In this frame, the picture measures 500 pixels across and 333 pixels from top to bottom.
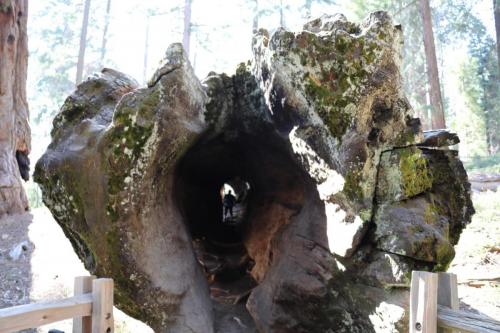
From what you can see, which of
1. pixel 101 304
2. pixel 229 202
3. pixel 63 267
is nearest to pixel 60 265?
pixel 63 267

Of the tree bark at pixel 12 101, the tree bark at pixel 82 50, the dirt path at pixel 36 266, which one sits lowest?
the dirt path at pixel 36 266

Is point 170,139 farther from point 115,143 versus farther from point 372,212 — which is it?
point 372,212

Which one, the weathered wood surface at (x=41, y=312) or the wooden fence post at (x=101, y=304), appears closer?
the weathered wood surface at (x=41, y=312)

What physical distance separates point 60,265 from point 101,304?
438 cm

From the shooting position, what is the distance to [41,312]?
250 cm

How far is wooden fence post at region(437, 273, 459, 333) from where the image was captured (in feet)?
8.68

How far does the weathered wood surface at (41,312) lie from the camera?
2281mm

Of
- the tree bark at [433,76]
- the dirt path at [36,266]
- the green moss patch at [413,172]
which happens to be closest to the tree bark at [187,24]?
the tree bark at [433,76]

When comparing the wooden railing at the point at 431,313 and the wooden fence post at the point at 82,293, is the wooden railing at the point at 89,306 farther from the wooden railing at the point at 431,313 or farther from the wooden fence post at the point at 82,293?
the wooden railing at the point at 431,313

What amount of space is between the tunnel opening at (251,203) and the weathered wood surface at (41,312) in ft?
4.74

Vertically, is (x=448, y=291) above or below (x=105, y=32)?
below

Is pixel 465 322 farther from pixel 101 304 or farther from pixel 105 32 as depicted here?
pixel 105 32

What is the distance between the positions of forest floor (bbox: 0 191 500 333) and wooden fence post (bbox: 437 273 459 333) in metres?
2.89

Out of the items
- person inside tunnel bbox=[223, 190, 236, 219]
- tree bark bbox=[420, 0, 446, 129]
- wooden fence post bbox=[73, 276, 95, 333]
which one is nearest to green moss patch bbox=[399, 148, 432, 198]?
wooden fence post bbox=[73, 276, 95, 333]
